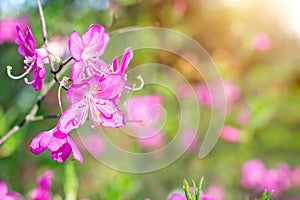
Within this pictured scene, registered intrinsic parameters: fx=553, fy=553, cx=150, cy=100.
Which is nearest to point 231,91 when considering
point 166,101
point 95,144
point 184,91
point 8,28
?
point 184,91

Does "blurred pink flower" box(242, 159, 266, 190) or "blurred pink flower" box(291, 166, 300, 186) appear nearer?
"blurred pink flower" box(242, 159, 266, 190)

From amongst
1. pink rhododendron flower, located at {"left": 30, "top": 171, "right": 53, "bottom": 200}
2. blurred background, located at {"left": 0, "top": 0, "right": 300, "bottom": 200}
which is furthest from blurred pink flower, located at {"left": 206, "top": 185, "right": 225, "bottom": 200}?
pink rhododendron flower, located at {"left": 30, "top": 171, "right": 53, "bottom": 200}

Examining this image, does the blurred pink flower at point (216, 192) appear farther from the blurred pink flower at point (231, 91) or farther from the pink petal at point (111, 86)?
the pink petal at point (111, 86)

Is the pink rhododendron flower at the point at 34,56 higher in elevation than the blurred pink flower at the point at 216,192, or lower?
lower

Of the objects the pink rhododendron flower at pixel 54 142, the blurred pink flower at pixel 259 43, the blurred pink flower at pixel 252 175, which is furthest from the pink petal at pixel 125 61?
the blurred pink flower at pixel 259 43

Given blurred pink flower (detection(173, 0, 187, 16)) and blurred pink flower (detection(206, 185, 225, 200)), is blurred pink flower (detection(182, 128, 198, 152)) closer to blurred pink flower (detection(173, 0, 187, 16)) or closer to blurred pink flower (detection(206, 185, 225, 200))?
blurred pink flower (detection(206, 185, 225, 200))

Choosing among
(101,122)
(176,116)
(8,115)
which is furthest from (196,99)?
(101,122)

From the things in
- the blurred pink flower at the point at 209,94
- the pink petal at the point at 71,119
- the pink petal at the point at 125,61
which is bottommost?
the pink petal at the point at 71,119
